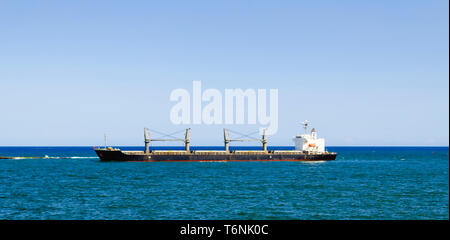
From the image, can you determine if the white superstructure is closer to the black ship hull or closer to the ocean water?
the black ship hull

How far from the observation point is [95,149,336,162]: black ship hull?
103 meters

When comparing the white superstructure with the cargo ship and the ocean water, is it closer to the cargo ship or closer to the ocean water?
the cargo ship

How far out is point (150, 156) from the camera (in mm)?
105688

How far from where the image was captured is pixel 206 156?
10862cm

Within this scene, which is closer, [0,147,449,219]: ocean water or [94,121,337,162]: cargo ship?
[0,147,449,219]: ocean water

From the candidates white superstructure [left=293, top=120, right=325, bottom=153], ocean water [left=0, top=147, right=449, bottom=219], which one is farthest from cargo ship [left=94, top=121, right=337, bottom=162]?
ocean water [left=0, top=147, right=449, bottom=219]

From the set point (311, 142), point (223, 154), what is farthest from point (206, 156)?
point (311, 142)

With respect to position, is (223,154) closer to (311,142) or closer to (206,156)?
(206,156)

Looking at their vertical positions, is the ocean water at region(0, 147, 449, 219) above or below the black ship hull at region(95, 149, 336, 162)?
below

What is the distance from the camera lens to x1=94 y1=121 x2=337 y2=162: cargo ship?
104 m
